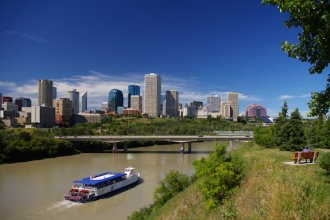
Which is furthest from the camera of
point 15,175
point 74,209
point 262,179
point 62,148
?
point 62,148

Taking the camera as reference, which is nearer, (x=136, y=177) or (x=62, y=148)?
(x=136, y=177)

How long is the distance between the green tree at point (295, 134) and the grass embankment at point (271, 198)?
12.7 meters

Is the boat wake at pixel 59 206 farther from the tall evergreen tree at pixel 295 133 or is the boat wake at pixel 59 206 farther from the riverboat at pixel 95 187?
the tall evergreen tree at pixel 295 133

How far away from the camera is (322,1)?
6473 millimetres

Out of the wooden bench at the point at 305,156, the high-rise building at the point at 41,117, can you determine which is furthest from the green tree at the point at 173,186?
the high-rise building at the point at 41,117

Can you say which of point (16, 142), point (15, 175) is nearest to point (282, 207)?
point (15, 175)

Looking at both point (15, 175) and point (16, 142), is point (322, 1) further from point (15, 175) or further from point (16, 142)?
point (16, 142)

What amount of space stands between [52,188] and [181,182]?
2030cm

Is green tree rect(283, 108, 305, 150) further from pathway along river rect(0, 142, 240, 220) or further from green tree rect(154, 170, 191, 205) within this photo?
pathway along river rect(0, 142, 240, 220)

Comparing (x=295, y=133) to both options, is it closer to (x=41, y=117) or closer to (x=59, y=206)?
(x=59, y=206)

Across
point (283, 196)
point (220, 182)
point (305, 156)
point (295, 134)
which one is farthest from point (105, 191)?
point (283, 196)

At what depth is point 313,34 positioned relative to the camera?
22.8 feet

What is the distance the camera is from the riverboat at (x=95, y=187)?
35309 millimetres

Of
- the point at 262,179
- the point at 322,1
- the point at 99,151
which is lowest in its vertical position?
the point at 99,151
